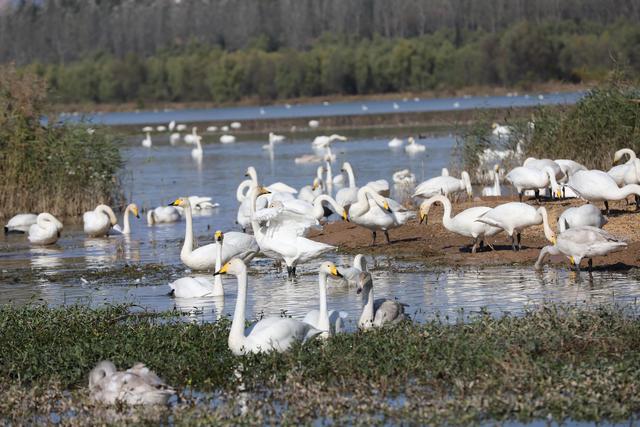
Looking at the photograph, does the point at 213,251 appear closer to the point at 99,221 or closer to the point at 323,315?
the point at 323,315

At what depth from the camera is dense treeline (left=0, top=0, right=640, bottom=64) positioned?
11600 centimetres

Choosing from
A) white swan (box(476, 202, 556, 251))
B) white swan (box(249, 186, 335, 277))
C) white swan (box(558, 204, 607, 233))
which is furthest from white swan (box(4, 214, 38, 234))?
white swan (box(558, 204, 607, 233))

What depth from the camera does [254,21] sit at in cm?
13362

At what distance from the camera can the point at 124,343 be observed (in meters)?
9.62

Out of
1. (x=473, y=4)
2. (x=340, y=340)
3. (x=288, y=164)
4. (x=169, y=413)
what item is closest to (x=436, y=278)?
(x=340, y=340)

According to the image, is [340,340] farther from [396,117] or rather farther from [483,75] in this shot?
[483,75]

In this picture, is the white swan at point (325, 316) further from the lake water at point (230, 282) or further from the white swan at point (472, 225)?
the white swan at point (472, 225)

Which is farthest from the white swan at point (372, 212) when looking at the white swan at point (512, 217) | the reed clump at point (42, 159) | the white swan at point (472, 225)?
the reed clump at point (42, 159)

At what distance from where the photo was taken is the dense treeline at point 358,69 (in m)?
77.1

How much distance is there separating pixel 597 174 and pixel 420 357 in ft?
25.6

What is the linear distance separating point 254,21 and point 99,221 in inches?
4543

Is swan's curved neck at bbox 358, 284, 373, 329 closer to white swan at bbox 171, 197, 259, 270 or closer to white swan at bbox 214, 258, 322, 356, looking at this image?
white swan at bbox 214, 258, 322, 356

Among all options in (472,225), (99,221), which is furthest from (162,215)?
(472,225)

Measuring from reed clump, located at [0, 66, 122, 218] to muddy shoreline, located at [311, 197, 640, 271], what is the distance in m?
6.34
